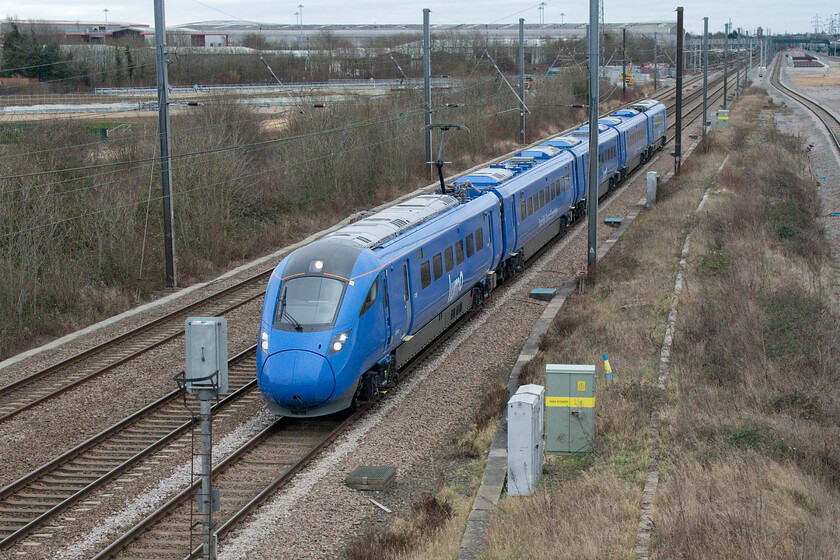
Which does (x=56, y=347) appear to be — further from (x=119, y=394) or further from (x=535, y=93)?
(x=535, y=93)

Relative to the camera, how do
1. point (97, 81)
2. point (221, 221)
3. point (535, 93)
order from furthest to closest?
point (535, 93) < point (97, 81) < point (221, 221)

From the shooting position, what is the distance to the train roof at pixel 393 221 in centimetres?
1525

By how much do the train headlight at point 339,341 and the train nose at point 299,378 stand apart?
0.68ft

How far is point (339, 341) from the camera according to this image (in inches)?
525

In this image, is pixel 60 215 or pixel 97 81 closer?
pixel 60 215

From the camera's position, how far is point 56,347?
62.7ft

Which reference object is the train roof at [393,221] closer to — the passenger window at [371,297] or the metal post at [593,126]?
the passenger window at [371,297]

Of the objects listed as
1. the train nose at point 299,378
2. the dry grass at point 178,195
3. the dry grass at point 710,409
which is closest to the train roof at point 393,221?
the train nose at point 299,378

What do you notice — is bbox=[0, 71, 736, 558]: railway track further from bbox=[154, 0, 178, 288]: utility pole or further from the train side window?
bbox=[154, 0, 178, 288]: utility pole

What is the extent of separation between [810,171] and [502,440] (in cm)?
2902

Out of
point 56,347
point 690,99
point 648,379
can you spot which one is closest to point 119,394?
point 56,347

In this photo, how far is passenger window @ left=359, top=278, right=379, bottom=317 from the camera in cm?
1386

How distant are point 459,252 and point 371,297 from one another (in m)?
4.75

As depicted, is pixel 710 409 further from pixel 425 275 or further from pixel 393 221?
pixel 393 221
